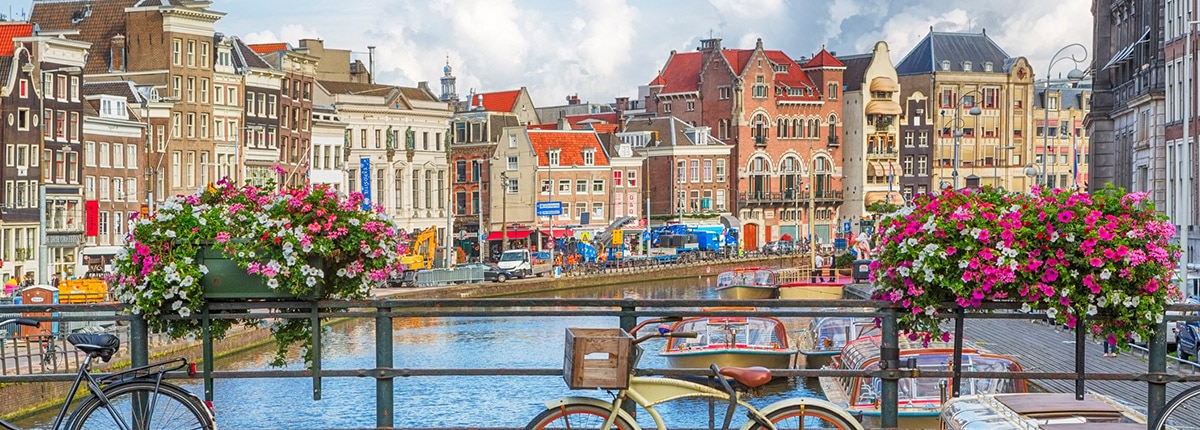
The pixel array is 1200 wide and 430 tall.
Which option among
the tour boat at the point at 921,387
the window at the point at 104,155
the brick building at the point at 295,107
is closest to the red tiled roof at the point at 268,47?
the brick building at the point at 295,107

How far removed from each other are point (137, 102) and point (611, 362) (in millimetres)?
62212

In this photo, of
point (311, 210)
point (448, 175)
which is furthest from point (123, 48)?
point (311, 210)

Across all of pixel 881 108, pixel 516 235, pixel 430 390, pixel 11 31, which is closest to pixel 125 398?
pixel 430 390

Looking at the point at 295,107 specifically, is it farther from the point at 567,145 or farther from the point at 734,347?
the point at 734,347

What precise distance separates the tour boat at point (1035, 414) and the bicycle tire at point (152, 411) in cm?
398

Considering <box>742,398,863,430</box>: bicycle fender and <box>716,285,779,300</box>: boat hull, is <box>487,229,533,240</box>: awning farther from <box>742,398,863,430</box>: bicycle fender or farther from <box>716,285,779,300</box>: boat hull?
<box>742,398,863,430</box>: bicycle fender

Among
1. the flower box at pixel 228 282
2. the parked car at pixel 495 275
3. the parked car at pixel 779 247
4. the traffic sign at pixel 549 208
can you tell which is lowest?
the parked car at pixel 495 275

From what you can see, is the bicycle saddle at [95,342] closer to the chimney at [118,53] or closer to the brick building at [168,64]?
the brick building at [168,64]

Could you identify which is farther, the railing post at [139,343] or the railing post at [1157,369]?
the railing post at [139,343]

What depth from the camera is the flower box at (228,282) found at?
9805 millimetres

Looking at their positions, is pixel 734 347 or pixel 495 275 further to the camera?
pixel 495 275

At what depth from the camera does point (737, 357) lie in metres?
37.8

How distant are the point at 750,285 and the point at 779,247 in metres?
43.4

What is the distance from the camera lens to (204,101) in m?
71.2
